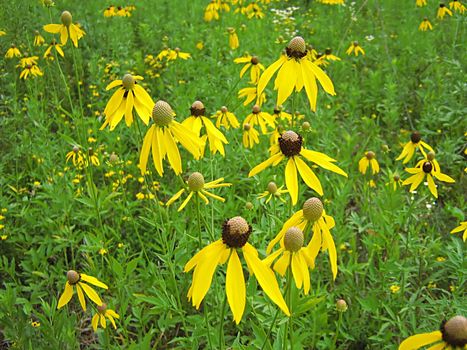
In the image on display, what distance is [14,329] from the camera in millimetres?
1988

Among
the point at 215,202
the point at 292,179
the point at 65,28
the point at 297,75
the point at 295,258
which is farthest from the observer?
the point at 215,202

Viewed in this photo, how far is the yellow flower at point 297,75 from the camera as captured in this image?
5.79ft

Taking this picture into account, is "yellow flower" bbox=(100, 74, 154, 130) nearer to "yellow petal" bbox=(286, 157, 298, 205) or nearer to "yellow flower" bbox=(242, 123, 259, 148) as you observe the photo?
"yellow petal" bbox=(286, 157, 298, 205)

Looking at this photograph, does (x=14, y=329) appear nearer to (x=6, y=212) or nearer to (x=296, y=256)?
(x=6, y=212)

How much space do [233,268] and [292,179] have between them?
17.7 inches

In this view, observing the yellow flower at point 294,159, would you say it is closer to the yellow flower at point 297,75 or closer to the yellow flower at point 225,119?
the yellow flower at point 297,75

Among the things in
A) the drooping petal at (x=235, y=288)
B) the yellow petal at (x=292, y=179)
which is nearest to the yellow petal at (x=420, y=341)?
the drooping petal at (x=235, y=288)

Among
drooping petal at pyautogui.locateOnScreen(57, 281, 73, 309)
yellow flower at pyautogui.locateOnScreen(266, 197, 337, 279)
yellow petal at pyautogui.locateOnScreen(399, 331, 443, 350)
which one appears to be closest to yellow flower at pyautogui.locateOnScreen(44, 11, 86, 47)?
drooping petal at pyautogui.locateOnScreen(57, 281, 73, 309)

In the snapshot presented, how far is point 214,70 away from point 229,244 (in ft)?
11.9

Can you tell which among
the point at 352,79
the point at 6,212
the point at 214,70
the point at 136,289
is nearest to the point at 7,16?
the point at 214,70

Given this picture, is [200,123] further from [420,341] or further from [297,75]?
[420,341]

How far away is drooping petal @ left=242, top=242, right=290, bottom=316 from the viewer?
112cm

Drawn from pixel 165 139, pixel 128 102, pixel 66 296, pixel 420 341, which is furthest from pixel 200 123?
pixel 420 341

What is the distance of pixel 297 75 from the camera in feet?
5.90
